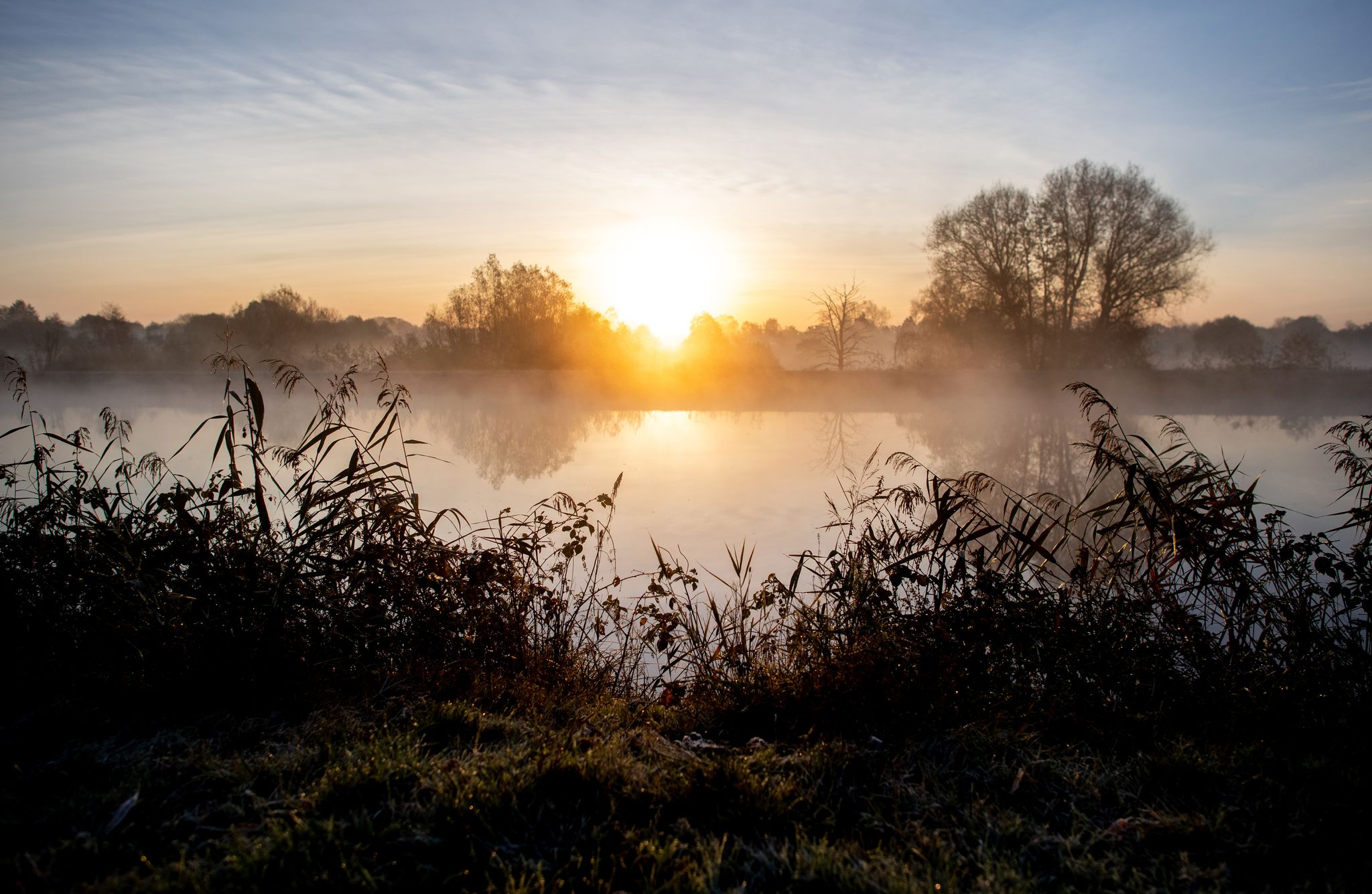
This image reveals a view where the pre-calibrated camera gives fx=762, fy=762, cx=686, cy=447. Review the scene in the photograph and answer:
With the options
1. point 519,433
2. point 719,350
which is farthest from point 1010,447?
point 719,350

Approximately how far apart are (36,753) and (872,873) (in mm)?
2535

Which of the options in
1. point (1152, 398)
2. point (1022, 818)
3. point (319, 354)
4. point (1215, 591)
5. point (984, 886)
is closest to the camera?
point (984, 886)

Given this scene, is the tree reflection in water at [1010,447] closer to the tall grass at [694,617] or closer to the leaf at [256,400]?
the tall grass at [694,617]

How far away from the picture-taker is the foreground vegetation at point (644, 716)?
195 centimetres

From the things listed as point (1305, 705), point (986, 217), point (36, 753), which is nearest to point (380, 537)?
point (36, 753)

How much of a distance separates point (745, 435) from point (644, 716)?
13.9m

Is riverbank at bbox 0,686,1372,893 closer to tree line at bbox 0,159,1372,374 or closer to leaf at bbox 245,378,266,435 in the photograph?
leaf at bbox 245,378,266,435

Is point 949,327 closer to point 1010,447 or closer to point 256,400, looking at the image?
point 1010,447

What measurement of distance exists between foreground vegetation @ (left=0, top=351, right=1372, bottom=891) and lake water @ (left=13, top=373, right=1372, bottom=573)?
2.66 metres

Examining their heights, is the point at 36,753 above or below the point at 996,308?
below

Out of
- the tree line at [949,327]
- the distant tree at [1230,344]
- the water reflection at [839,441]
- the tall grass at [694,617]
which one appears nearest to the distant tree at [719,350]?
the tree line at [949,327]

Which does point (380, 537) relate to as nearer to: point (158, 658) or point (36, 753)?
point (158, 658)

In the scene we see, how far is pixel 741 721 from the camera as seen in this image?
116 inches

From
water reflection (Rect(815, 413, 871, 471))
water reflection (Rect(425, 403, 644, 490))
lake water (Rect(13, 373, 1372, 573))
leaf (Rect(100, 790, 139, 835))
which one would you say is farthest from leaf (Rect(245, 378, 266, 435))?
water reflection (Rect(815, 413, 871, 471))
